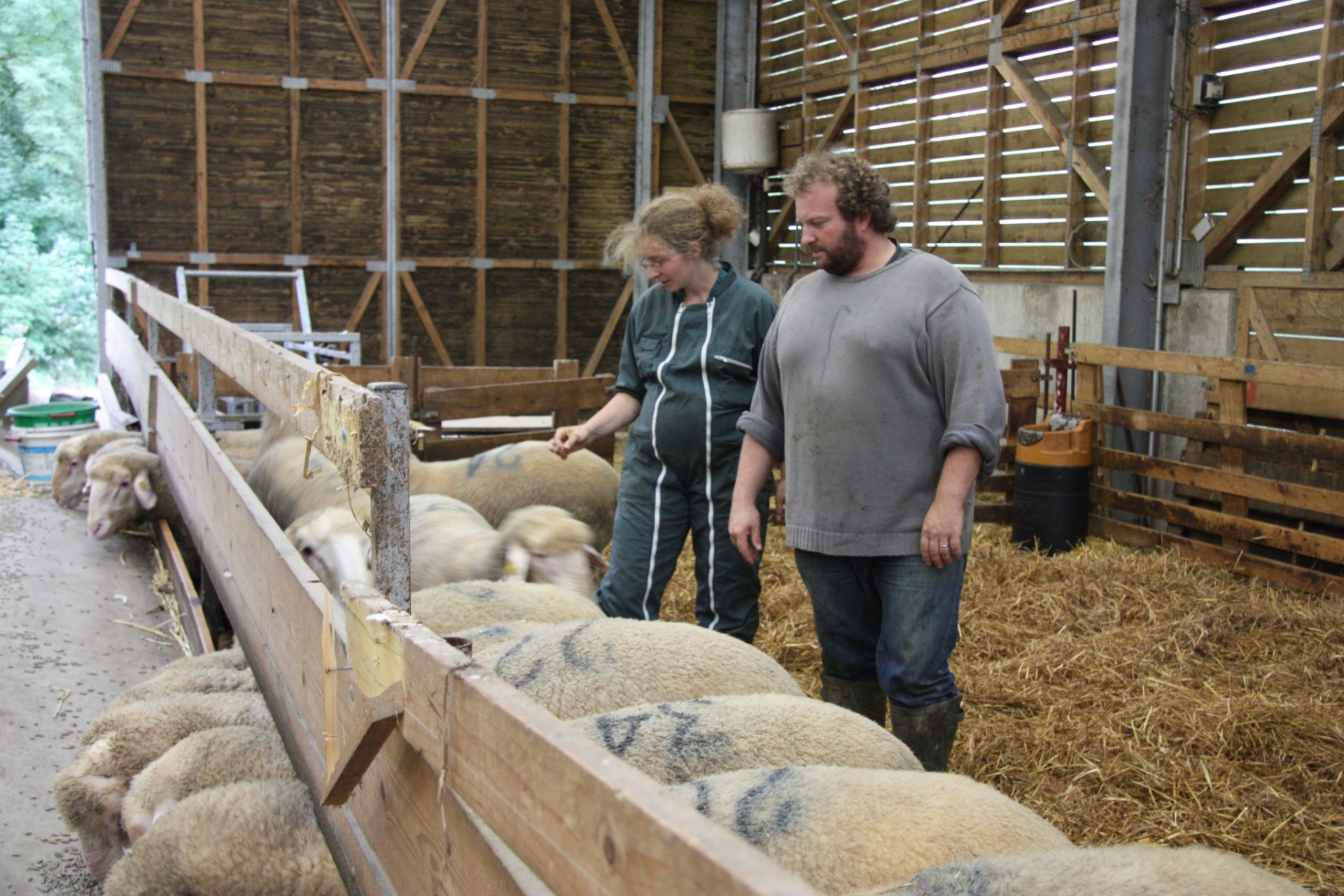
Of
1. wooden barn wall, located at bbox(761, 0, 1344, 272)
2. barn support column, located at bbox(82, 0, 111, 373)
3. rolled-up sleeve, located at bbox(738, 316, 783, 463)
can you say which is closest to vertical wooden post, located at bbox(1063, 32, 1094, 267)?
wooden barn wall, located at bbox(761, 0, 1344, 272)

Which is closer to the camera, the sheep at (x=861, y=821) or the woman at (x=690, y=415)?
the sheep at (x=861, y=821)

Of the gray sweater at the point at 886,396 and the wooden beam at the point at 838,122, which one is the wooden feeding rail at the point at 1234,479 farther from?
the wooden beam at the point at 838,122

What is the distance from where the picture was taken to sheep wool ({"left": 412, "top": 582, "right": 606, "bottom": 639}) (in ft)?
11.0

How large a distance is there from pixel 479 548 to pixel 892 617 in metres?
1.59

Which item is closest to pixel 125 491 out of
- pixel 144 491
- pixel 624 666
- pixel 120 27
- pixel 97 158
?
pixel 144 491

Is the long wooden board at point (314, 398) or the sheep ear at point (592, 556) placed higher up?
the long wooden board at point (314, 398)

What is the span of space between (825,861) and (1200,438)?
5780 millimetres

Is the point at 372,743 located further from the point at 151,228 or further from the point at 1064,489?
the point at 151,228

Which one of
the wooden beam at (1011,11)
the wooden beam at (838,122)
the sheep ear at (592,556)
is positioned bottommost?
the sheep ear at (592,556)

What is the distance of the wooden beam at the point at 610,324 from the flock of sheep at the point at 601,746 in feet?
Result: 30.2

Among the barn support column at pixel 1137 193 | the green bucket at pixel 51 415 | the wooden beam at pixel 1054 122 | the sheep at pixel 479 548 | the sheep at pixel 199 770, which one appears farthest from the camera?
the green bucket at pixel 51 415

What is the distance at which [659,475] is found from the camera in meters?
4.31

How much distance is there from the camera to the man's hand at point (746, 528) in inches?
142

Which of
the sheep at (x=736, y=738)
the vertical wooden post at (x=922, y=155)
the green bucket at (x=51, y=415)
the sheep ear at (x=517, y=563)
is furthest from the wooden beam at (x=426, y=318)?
the sheep at (x=736, y=738)
